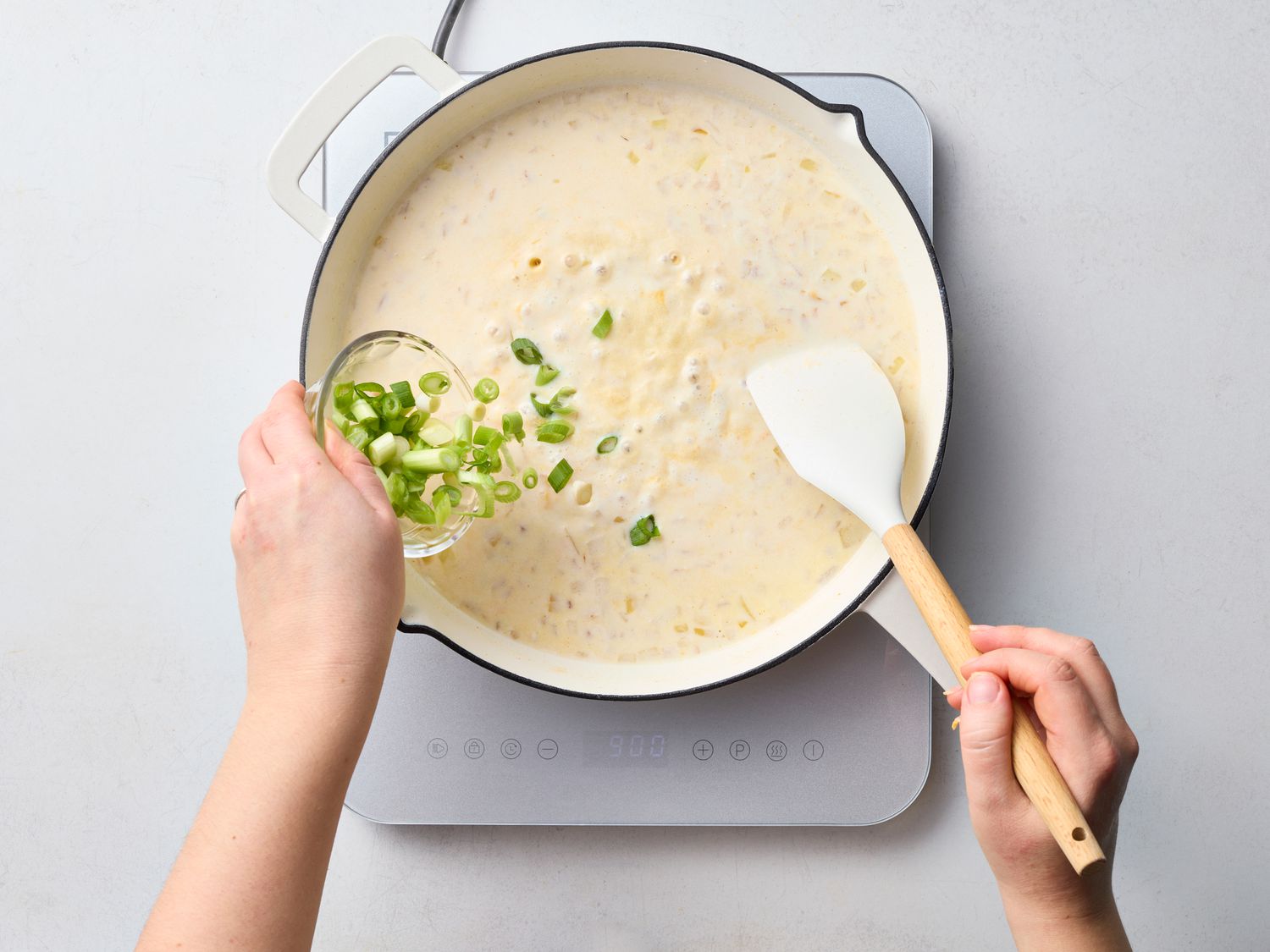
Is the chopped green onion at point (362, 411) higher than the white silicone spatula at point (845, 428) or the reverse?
higher

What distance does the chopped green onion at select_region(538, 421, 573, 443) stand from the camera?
2.95 ft

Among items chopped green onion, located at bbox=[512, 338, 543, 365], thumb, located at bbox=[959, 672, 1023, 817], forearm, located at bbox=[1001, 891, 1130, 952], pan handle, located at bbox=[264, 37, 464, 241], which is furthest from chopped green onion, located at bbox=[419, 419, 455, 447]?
forearm, located at bbox=[1001, 891, 1130, 952]

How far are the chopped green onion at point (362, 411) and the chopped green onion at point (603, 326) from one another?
0.71 feet

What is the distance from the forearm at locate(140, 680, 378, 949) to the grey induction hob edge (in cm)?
30

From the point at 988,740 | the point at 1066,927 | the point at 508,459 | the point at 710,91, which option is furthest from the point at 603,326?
the point at 1066,927

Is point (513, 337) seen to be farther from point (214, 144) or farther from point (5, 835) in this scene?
point (5, 835)

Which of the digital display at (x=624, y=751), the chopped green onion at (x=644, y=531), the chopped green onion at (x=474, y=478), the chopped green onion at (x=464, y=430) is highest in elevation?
the chopped green onion at (x=464, y=430)

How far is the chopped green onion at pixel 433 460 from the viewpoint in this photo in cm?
80

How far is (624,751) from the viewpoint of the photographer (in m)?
0.99

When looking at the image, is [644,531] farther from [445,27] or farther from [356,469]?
[445,27]

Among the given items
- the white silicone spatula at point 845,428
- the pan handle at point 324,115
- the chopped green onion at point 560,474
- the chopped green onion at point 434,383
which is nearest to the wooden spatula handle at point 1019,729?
the white silicone spatula at point 845,428

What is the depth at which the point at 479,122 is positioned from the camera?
3.12 ft

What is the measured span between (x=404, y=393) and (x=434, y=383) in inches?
1.1

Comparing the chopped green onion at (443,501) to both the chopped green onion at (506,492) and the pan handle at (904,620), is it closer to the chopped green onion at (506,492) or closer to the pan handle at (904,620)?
the chopped green onion at (506,492)
